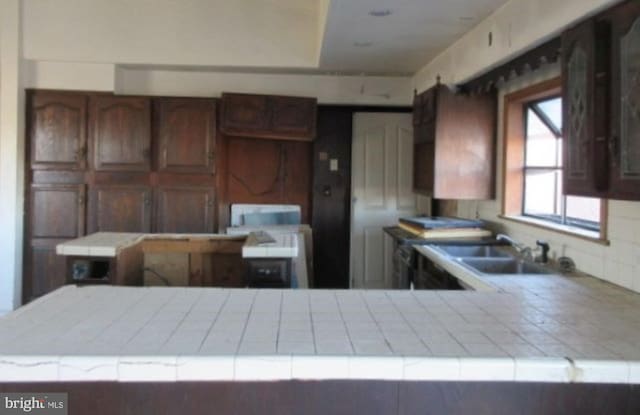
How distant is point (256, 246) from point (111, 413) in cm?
158

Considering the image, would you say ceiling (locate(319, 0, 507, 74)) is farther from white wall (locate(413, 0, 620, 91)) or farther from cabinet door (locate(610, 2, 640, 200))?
cabinet door (locate(610, 2, 640, 200))

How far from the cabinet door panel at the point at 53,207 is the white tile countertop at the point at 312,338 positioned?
3.34 m

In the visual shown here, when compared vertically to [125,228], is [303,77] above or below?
above

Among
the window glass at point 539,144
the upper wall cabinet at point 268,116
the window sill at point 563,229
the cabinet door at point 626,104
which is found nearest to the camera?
the cabinet door at point 626,104

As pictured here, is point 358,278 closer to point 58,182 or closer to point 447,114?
point 447,114

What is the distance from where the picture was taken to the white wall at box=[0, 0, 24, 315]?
15.7 feet

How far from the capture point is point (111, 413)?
135cm

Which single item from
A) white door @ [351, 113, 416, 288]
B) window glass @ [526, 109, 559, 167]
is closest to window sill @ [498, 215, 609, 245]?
window glass @ [526, 109, 559, 167]

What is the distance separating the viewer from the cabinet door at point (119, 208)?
495 centimetres

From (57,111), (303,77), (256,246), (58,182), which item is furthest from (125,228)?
(256,246)

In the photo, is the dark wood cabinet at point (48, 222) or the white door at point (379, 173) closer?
the dark wood cabinet at point (48, 222)

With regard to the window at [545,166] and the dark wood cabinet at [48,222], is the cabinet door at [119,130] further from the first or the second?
the window at [545,166]

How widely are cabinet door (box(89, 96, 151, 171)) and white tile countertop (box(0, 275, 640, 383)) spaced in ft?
10.7

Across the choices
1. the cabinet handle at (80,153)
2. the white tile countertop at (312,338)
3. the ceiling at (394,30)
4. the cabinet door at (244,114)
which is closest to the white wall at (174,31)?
the cabinet door at (244,114)
